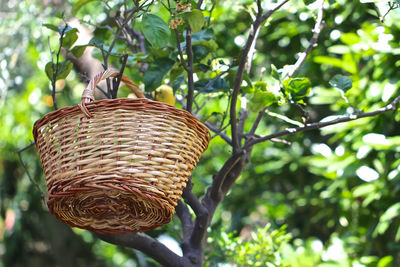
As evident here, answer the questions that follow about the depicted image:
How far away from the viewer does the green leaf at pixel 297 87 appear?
1009 mm

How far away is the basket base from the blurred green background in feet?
1.25

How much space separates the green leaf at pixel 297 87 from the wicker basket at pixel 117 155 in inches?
10.6

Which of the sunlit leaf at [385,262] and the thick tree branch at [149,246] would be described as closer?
the thick tree branch at [149,246]

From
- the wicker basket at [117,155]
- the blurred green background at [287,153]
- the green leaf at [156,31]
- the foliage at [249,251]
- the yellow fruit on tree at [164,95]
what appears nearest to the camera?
the wicker basket at [117,155]

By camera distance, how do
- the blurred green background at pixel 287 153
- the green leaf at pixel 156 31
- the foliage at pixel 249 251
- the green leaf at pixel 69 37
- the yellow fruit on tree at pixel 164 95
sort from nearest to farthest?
the green leaf at pixel 156 31
the green leaf at pixel 69 37
the yellow fruit on tree at pixel 164 95
the foliage at pixel 249 251
the blurred green background at pixel 287 153

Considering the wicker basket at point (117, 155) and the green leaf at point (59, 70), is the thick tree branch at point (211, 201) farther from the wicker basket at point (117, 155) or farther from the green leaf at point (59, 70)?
the green leaf at point (59, 70)

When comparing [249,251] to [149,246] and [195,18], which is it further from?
[195,18]

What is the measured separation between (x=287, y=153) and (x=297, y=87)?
1.33 m

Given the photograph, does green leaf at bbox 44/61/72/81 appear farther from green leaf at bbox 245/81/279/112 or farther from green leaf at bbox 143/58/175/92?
green leaf at bbox 245/81/279/112

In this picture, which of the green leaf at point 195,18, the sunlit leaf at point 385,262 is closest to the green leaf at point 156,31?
the green leaf at point 195,18

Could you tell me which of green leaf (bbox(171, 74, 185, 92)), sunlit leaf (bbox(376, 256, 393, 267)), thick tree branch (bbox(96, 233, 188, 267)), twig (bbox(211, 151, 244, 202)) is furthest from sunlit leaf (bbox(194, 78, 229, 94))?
sunlit leaf (bbox(376, 256, 393, 267))

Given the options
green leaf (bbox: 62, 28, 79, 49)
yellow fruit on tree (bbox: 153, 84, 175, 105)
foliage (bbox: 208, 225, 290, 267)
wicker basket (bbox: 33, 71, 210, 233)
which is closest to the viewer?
wicker basket (bbox: 33, 71, 210, 233)

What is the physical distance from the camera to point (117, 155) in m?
→ 0.77

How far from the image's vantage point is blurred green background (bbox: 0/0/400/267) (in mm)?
1650
